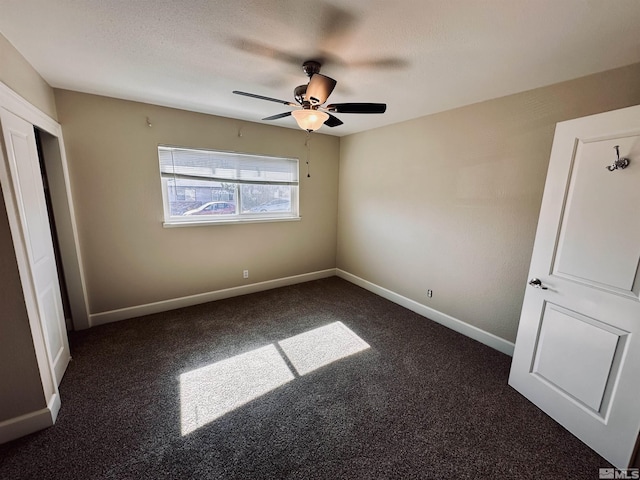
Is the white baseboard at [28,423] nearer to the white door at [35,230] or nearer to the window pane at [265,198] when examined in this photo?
the white door at [35,230]

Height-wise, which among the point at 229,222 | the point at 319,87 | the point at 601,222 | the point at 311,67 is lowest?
the point at 229,222

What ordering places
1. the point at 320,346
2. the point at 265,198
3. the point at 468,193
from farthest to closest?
the point at 265,198, the point at 468,193, the point at 320,346

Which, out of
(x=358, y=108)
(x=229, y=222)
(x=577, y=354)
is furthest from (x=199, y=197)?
(x=577, y=354)

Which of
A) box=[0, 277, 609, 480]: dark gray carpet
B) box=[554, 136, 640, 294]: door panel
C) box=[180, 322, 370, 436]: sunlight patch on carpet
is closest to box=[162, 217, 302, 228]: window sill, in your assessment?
box=[0, 277, 609, 480]: dark gray carpet

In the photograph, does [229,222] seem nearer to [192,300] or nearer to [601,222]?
[192,300]

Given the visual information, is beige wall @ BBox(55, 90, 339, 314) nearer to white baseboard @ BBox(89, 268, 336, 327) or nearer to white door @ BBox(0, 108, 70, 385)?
white baseboard @ BBox(89, 268, 336, 327)

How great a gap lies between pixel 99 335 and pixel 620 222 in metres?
4.27

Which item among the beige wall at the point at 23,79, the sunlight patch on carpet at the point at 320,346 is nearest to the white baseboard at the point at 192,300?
the sunlight patch on carpet at the point at 320,346

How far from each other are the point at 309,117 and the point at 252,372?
209 cm

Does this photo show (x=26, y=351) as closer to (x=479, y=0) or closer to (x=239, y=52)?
(x=239, y=52)

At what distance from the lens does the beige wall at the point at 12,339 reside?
1.45 meters

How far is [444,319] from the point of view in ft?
9.66

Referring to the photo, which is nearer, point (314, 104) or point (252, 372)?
point (314, 104)

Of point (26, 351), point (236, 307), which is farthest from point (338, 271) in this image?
point (26, 351)
